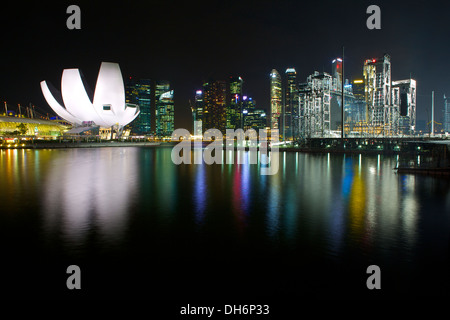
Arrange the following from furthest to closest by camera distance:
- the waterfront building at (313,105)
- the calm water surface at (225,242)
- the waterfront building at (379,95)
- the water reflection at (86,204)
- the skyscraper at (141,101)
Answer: the skyscraper at (141,101)
the waterfront building at (379,95)
the waterfront building at (313,105)
the water reflection at (86,204)
the calm water surface at (225,242)

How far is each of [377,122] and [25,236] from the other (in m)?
92.1

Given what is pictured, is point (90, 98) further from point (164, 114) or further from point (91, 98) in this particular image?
point (164, 114)

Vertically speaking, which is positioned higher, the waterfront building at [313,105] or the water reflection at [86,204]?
the waterfront building at [313,105]

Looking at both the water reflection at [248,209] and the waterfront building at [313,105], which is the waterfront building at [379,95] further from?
the water reflection at [248,209]

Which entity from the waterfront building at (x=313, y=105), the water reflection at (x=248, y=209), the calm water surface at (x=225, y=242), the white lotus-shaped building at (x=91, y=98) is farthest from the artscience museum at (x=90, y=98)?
the calm water surface at (x=225, y=242)

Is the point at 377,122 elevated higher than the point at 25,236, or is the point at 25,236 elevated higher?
the point at 377,122

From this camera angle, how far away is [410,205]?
342 inches

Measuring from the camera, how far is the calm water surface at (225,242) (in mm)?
4082

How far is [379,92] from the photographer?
295 ft

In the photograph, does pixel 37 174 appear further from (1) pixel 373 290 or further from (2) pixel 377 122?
(2) pixel 377 122

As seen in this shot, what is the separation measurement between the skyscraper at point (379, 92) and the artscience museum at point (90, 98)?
55940mm
